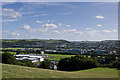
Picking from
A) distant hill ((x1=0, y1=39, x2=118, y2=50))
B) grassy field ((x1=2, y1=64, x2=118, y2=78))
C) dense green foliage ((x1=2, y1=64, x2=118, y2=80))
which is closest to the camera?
dense green foliage ((x1=2, y1=64, x2=118, y2=80))

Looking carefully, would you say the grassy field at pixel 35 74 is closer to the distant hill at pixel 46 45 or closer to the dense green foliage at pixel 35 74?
the dense green foliage at pixel 35 74

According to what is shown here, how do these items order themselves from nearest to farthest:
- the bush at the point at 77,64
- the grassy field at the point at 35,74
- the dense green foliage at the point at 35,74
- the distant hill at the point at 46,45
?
the dense green foliage at the point at 35,74 < the grassy field at the point at 35,74 < the bush at the point at 77,64 < the distant hill at the point at 46,45

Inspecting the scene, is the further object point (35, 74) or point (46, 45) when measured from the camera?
point (46, 45)

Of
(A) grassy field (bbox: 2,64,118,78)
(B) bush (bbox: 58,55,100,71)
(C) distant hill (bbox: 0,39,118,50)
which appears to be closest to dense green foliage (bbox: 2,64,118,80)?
(A) grassy field (bbox: 2,64,118,78)

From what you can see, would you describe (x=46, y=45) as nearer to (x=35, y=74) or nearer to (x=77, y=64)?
(x=77, y=64)

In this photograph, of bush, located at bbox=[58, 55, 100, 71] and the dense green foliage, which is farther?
bush, located at bbox=[58, 55, 100, 71]

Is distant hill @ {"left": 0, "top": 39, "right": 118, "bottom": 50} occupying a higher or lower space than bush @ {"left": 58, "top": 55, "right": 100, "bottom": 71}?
higher

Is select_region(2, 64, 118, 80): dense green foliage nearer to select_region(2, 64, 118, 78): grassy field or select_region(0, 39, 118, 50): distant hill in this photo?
select_region(2, 64, 118, 78): grassy field

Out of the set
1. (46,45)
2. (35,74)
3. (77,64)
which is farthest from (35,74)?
(46,45)

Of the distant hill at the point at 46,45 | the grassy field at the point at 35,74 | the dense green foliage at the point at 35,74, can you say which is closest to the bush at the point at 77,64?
the grassy field at the point at 35,74

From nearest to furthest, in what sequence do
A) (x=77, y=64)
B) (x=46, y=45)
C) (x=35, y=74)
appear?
(x=35, y=74)
(x=77, y=64)
(x=46, y=45)

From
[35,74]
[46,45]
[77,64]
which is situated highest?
[46,45]
